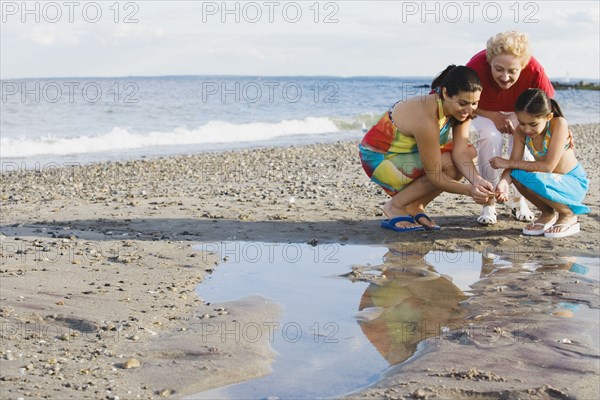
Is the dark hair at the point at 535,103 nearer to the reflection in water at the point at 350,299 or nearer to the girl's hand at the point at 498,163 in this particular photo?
the girl's hand at the point at 498,163

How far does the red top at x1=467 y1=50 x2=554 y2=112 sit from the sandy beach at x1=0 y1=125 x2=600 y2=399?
1021 millimetres

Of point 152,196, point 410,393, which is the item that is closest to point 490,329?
point 410,393

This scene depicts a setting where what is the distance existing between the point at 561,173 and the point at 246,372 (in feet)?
11.7

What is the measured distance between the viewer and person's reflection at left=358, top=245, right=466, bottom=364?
152 inches

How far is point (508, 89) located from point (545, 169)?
708 millimetres

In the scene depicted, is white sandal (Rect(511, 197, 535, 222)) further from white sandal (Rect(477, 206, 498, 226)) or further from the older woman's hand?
the older woman's hand

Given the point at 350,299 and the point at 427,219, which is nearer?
the point at 350,299

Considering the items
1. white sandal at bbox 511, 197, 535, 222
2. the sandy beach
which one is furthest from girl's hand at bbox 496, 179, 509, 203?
white sandal at bbox 511, 197, 535, 222

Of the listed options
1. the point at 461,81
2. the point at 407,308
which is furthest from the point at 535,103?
the point at 407,308

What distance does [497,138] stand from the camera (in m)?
6.26

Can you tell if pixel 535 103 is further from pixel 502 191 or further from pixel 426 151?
pixel 426 151

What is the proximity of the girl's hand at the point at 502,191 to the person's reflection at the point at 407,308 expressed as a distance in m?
0.85

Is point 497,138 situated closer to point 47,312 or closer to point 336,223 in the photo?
point 336,223

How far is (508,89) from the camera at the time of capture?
6.12 m
